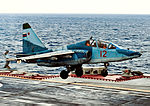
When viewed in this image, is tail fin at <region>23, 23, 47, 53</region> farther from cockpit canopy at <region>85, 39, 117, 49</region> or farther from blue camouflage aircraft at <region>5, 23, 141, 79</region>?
cockpit canopy at <region>85, 39, 117, 49</region>

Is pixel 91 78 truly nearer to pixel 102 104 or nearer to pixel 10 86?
pixel 10 86

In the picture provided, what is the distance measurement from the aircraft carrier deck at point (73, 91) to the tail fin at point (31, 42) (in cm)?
539

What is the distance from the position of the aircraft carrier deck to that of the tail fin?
539 centimetres

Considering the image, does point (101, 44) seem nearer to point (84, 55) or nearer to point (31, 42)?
point (84, 55)

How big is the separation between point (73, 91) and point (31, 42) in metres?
9.01

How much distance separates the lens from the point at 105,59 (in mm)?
37781

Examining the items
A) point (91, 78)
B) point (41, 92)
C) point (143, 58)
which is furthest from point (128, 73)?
point (143, 58)

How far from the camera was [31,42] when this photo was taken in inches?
1725

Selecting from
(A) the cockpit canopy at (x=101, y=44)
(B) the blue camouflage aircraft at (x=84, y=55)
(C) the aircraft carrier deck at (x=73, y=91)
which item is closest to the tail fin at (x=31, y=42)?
(B) the blue camouflage aircraft at (x=84, y=55)

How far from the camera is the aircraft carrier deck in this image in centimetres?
3494

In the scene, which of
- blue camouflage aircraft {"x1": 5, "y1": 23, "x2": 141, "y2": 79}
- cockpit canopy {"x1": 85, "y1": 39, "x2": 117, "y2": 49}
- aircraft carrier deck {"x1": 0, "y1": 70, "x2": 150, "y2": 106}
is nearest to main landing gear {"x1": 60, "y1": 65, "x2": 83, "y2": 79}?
blue camouflage aircraft {"x1": 5, "y1": 23, "x2": 141, "y2": 79}

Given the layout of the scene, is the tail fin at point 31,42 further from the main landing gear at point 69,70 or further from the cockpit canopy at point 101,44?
the cockpit canopy at point 101,44

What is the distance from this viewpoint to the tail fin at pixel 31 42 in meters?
43.4

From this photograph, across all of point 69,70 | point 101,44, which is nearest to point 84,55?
point 101,44
